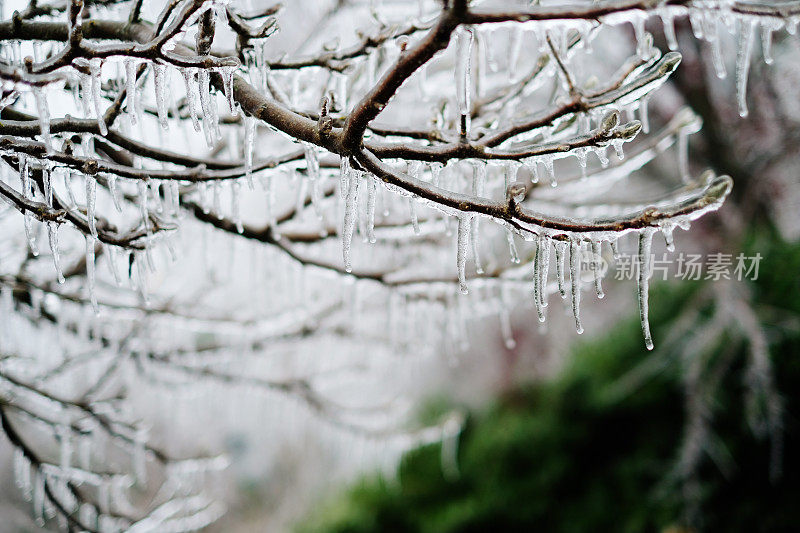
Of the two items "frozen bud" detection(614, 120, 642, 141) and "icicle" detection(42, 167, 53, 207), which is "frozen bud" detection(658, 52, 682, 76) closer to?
"frozen bud" detection(614, 120, 642, 141)

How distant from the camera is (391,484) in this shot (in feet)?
16.9

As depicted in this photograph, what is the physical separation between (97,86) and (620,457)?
4.26 metres

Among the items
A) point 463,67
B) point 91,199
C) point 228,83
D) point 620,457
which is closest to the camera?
point 463,67

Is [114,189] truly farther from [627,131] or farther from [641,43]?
[641,43]

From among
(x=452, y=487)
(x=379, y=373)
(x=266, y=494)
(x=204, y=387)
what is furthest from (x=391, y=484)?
(x=266, y=494)

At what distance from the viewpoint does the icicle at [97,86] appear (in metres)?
0.99

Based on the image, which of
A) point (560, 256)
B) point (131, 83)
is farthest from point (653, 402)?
point (131, 83)

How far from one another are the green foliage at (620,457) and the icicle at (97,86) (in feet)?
12.1

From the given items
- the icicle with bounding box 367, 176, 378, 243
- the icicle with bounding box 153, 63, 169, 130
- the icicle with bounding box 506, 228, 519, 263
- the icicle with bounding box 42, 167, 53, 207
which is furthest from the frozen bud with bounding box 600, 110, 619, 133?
the icicle with bounding box 42, 167, 53, 207

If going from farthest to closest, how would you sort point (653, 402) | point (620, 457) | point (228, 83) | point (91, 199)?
point (620, 457) → point (653, 402) → point (91, 199) → point (228, 83)

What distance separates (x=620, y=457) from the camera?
4.13m

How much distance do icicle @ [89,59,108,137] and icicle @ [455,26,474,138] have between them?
25.8 inches

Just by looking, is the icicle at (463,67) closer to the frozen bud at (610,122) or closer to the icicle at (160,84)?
the frozen bud at (610,122)

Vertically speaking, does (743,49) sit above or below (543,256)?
above
